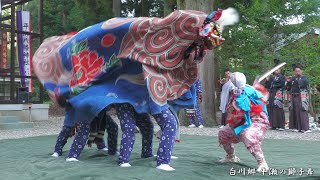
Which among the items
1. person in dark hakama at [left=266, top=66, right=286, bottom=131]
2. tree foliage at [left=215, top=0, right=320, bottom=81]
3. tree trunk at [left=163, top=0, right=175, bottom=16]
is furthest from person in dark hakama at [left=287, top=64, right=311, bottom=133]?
tree trunk at [left=163, top=0, right=175, bottom=16]

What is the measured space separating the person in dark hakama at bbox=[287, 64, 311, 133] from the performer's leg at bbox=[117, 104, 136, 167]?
5.63m

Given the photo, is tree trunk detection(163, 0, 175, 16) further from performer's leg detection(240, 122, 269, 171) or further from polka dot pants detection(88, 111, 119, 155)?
performer's leg detection(240, 122, 269, 171)

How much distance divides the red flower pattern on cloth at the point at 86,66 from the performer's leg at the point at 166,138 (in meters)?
0.86

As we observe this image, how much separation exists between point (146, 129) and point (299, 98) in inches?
209

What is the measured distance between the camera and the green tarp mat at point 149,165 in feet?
12.4

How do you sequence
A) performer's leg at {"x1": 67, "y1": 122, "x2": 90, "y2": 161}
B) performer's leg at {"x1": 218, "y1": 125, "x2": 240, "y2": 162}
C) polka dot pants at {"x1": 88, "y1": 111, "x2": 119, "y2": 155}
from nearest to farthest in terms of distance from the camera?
performer's leg at {"x1": 218, "y1": 125, "x2": 240, "y2": 162} → performer's leg at {"x1": 67, "y1": 122, "x2": 90, "y2": 161} → polka dot pants at {"x1": 88, "y1": 111, "x2": 119, "y2": 155}

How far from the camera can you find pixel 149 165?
14.0 feet

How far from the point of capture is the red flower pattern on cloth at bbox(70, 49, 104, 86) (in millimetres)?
4465

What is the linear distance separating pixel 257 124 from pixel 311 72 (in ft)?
24.5

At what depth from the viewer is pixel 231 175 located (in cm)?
387

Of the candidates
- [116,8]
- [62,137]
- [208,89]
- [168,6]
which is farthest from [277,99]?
[116,8]

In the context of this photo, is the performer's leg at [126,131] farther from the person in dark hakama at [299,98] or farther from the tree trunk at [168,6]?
the tree trunk at [168,6]

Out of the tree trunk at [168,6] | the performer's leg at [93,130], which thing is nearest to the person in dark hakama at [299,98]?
the performer's leg at [93,130]

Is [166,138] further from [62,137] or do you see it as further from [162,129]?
[62,137]
